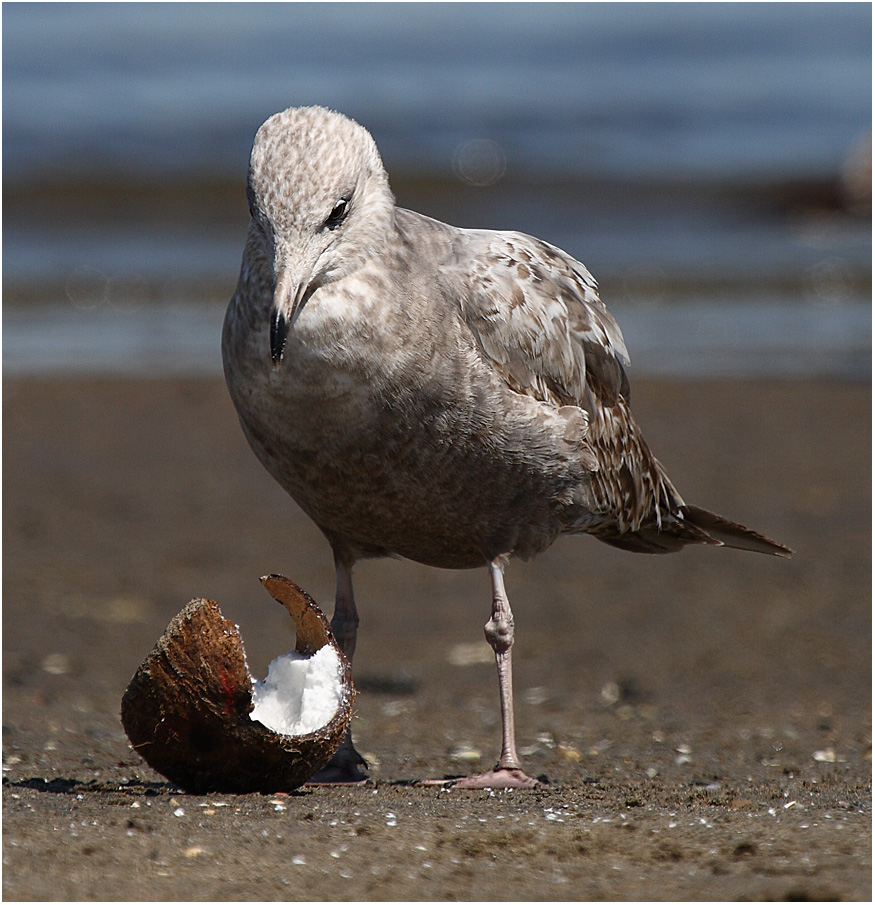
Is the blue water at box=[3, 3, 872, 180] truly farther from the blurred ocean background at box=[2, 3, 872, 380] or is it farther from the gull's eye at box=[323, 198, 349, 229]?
the gull's eye at box=[323, 198, 349, 229]

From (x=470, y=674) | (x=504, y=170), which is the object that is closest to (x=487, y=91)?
(x=504, y=170)

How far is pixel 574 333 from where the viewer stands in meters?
4.86

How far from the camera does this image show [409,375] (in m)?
4.20

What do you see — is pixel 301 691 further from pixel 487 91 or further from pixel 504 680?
pixel 487 91

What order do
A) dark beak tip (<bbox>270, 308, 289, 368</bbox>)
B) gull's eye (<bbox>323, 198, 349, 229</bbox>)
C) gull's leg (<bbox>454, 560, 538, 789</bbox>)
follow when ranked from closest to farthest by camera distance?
dark beak tip (<bbox>270, 308, 289, 368</bbox>) → gull's eye (<bbox>323, 198, 349, 229</bbox>) → gull's leg (<bbox>454, 560, 538, 789</bbox>)

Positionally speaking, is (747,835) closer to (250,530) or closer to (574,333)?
(574,333)

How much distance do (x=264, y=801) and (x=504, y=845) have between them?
0.74 meters

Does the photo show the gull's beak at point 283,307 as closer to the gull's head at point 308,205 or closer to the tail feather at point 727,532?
the gull's head at point 308,205

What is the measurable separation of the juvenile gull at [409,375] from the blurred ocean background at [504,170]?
6702 mm

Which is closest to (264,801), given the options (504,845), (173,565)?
(504,845)

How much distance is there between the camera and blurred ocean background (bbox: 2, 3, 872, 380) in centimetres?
1314

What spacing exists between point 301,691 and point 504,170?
1704cm

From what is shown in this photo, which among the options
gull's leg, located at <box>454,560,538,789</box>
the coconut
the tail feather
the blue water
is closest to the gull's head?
the coconut

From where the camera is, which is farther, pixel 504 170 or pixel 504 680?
pixel 504 170
